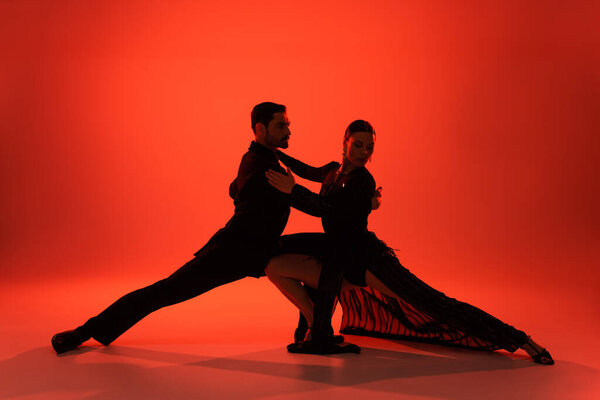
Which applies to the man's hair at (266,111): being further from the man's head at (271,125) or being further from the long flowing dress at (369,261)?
the long flowing dress at (369,261)

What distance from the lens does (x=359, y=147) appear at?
13.7 feet

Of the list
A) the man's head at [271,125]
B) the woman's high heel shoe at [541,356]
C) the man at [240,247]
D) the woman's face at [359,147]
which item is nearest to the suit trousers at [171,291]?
the man at [240,247]

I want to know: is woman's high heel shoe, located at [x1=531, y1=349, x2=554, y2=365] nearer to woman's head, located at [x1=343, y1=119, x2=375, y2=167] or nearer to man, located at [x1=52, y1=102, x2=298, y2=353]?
woman's head, located at [x1=343, y1=119, x2=375, y2=167]

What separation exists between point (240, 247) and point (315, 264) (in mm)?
457

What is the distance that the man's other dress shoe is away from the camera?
4.29 metres

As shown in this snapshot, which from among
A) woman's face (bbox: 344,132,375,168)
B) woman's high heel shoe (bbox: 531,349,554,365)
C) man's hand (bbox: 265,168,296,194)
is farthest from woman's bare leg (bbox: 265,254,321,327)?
woman's high heel shoe (bbox: 531,349,554,365)

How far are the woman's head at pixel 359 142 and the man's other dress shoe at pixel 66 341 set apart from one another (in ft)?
6.37

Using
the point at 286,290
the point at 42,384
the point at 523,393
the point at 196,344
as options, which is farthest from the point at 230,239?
the point at 523,393

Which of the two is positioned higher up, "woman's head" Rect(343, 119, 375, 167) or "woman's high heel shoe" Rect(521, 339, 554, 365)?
"woman's head" Rect(343, 119, 375, 167)

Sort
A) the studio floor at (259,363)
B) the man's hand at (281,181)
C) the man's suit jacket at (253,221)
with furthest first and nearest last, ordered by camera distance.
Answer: the man's suit jacket at (253,221)
the man's hand at (281,181)
the studio floor at (259,363)

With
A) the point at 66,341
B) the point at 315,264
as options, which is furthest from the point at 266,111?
the point at 66,341

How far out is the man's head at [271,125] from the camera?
4.30 m

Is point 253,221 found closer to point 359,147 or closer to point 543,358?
point 359,147

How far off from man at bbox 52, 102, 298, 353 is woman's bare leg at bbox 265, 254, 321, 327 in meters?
0.07
